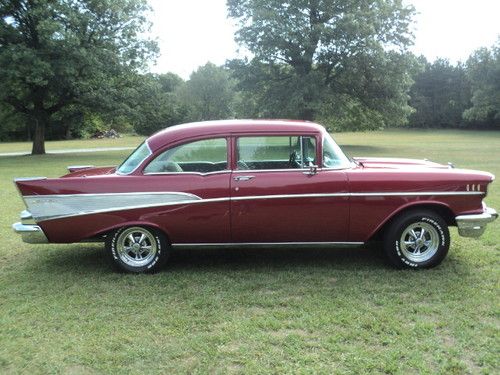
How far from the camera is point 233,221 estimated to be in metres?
5.29

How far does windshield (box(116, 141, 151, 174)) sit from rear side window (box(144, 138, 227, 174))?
0.41 ft

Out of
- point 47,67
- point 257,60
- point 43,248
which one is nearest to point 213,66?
point 257,60

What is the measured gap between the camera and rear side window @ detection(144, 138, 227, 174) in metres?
5.42

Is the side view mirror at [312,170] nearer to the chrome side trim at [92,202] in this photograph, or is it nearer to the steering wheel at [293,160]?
the steering wheel at [293,160]

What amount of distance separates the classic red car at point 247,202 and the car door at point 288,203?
11 millimetres

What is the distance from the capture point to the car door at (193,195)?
17.2 feet

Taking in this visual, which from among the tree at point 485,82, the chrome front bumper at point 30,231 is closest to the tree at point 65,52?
the chrome front bumper at point 30,231

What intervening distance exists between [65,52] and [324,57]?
16.9 meters

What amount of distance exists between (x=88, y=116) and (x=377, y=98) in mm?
19239

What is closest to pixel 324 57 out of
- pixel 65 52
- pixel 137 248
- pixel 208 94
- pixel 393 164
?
pixel 65 52

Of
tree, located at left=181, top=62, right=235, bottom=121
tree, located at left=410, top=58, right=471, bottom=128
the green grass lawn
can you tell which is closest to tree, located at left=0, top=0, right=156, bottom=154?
the green grass lawn

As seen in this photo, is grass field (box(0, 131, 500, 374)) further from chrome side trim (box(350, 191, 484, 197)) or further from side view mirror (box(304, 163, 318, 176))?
side view mirror (box(304, 163, 318, 176))

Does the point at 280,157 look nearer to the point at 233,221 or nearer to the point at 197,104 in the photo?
the point at 233,221

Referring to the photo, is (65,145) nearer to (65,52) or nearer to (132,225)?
(65,52)
